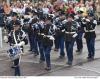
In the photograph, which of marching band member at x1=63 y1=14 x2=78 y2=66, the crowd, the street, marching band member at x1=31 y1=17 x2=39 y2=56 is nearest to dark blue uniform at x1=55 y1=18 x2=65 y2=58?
the crowd

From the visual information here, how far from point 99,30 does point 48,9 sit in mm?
4630

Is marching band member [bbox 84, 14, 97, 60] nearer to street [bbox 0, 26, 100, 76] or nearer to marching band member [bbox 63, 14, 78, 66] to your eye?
street [bbox 0, 26, 100, 76]

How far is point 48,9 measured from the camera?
23969 millimetres

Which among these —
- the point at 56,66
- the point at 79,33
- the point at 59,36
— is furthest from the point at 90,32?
the point at 56,66

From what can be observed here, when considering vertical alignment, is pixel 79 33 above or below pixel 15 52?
below

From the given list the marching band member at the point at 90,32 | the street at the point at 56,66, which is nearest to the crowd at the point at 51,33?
the marching band member at the point at 90,32

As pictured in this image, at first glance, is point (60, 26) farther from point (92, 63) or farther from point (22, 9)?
point (22, 9)

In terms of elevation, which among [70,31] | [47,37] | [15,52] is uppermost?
[70,31]

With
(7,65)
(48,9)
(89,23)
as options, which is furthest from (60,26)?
(48,9)

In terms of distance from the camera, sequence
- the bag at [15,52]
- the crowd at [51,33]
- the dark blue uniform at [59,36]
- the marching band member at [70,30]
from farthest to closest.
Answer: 1. the dark blue uniform at [59,36]
2. the marching band member at [70,30]
3. the crowd at [51,33]
4. the bag at [15,52]

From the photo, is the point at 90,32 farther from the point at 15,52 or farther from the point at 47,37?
the point at 15,52

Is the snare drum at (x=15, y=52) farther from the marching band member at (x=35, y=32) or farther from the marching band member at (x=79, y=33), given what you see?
the marching band member at (x=79, y=33)

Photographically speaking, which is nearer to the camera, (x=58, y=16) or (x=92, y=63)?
(x=92, y=63)

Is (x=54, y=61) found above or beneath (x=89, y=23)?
beneath
